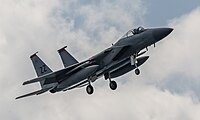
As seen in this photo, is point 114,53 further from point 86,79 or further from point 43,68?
point 43,68

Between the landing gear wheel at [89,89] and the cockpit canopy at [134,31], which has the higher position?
the cockpit canopy at [134,31]

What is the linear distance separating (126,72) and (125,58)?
4.04 meters

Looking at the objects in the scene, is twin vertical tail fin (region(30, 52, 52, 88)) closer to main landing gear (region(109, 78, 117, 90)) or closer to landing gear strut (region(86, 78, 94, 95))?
landing gear strut (region(86, 78, 94, 95))

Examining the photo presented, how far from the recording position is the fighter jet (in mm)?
45688

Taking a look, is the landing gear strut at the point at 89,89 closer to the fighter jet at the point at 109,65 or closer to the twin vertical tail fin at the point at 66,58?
the fighter jet at the point at 109,65

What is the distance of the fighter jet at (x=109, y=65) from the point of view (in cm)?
4569

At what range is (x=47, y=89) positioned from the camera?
50219mm

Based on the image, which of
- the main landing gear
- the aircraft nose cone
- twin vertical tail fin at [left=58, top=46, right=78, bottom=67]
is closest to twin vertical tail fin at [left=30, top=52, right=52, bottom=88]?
twin vertical tail fin at [left=58, top=46, right=78, bottom=67]

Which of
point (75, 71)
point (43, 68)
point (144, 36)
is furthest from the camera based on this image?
point (43, 68)

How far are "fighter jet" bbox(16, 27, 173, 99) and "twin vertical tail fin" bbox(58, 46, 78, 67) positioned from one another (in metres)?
0.87

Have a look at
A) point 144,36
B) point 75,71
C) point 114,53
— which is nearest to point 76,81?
point 75,71

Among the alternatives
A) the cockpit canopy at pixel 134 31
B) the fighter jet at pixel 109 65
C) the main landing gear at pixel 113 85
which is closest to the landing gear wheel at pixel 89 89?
the fighter jet at pixel 109 65

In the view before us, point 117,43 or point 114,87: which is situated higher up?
point 117,43

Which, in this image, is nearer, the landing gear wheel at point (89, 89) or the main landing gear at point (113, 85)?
the main landing gear at point (113, 85)
